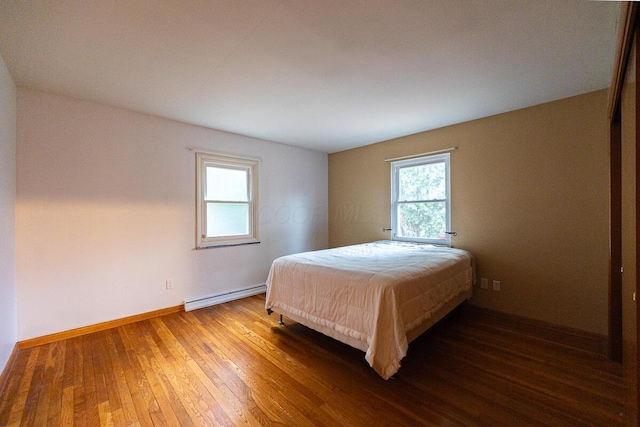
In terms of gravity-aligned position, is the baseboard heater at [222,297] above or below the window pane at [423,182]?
below

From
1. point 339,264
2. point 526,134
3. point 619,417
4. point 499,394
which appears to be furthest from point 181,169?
point 619,417

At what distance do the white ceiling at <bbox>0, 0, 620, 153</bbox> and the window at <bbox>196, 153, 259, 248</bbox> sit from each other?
2.90ft

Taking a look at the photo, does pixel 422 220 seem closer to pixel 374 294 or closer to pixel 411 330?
pixel 411 330

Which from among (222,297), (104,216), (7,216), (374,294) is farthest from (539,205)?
(7,216)

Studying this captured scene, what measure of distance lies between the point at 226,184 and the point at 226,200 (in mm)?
230

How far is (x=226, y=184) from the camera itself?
11.9 ft

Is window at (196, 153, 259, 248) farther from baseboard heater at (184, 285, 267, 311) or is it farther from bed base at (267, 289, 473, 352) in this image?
bed base at (267, 289, 473, 352)

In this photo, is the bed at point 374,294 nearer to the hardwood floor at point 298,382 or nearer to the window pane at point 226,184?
the hardwood floor at point 298,382

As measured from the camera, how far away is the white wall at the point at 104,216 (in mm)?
2318

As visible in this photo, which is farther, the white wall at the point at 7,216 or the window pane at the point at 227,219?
the window pane at the point at 227,219

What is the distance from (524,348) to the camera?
2.21m

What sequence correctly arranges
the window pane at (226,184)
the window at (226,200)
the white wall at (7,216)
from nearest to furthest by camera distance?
1. the white wall at (7,216)
2. the window at (226,200)
3. the window pane at (226,184)

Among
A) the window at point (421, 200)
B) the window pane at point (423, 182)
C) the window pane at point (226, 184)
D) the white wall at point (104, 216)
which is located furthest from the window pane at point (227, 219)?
the window pane at point (423, 182)

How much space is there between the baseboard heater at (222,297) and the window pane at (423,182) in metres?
2.59
